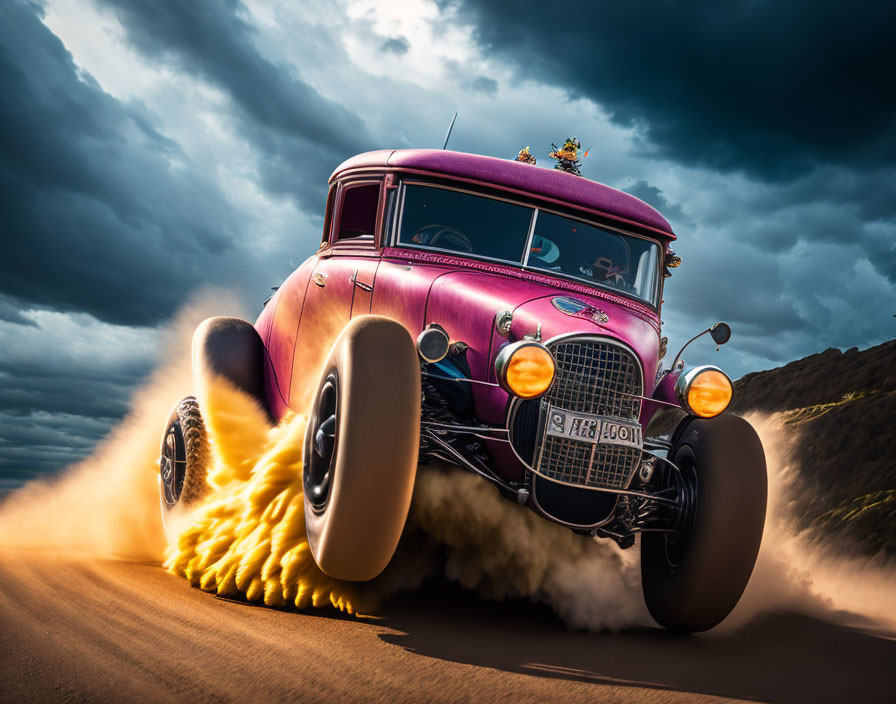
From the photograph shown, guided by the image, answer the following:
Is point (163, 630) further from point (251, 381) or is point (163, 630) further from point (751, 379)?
point (751, 379)

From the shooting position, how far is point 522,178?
17.4ft

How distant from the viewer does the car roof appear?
17.3ft

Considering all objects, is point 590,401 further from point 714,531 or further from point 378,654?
point 378,654

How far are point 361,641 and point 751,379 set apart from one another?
23.3m

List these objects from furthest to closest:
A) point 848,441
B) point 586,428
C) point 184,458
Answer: point 848,441, point 184,458, point 586,428

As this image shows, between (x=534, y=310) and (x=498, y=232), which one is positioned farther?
(x=498, y=232)

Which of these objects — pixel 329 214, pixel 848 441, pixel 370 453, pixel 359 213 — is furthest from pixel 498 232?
pixel 848 441

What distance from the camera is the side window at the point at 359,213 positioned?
5.70 meters

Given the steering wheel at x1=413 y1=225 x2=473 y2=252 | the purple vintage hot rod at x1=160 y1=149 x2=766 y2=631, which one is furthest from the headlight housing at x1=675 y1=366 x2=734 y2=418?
the steering wheel at x1=413 y1=225 x2=473 y2=252

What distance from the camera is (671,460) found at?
495 cm

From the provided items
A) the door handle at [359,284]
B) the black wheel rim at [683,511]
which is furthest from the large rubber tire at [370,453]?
the black wheel rim at [683,511]

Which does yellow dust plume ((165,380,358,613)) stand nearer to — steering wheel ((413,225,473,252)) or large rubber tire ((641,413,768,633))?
steering wheel ((413,225,473,252))

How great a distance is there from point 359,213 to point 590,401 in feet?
8.54

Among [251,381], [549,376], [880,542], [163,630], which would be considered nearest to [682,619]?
[549,376]
